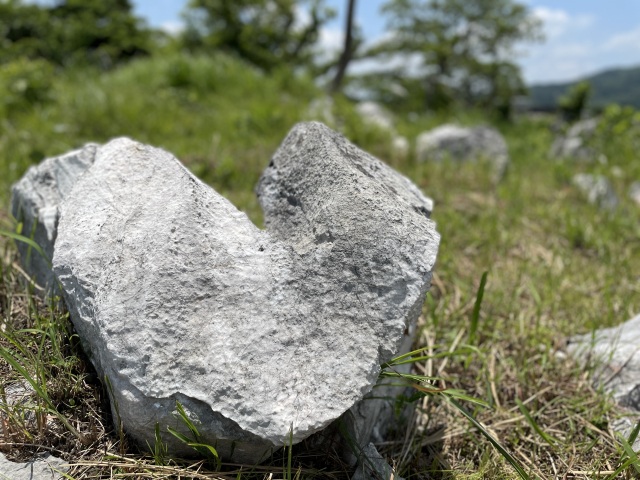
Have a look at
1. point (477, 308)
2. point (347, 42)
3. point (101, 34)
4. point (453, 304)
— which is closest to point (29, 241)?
point (477, 308)

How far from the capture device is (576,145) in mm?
7613

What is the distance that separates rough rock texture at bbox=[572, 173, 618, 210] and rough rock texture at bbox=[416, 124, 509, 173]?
97 centimetres

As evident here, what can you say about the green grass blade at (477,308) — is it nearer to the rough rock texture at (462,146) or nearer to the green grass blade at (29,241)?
the green grass blade at (29,241)

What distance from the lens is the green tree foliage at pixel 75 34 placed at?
12.1 metres

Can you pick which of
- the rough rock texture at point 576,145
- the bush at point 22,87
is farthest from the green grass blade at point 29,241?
the rough rock texture at point 576,145

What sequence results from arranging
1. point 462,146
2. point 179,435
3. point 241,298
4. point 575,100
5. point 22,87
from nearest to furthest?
1. point 179,435
2. point 241,298
3. point 462,146
4. point 22,87
5. point 575,100

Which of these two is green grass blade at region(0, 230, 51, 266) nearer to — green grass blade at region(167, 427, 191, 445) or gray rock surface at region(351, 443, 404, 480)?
green grass blade at region(167, 427, 191, 445)

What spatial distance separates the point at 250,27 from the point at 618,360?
14201 mm

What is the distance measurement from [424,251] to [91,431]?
3.49ft

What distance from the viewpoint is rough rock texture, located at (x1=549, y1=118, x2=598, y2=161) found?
6.97m

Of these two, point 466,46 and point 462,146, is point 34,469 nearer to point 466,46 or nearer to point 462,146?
point 462,146

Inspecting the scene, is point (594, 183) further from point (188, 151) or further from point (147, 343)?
point (147, 343)

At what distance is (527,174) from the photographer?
6.15m

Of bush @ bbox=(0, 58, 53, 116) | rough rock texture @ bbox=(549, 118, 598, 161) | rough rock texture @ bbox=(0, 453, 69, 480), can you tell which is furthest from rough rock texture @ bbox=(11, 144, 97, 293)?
rough rock texture @ bbox=(549, 118, 598, 161)
